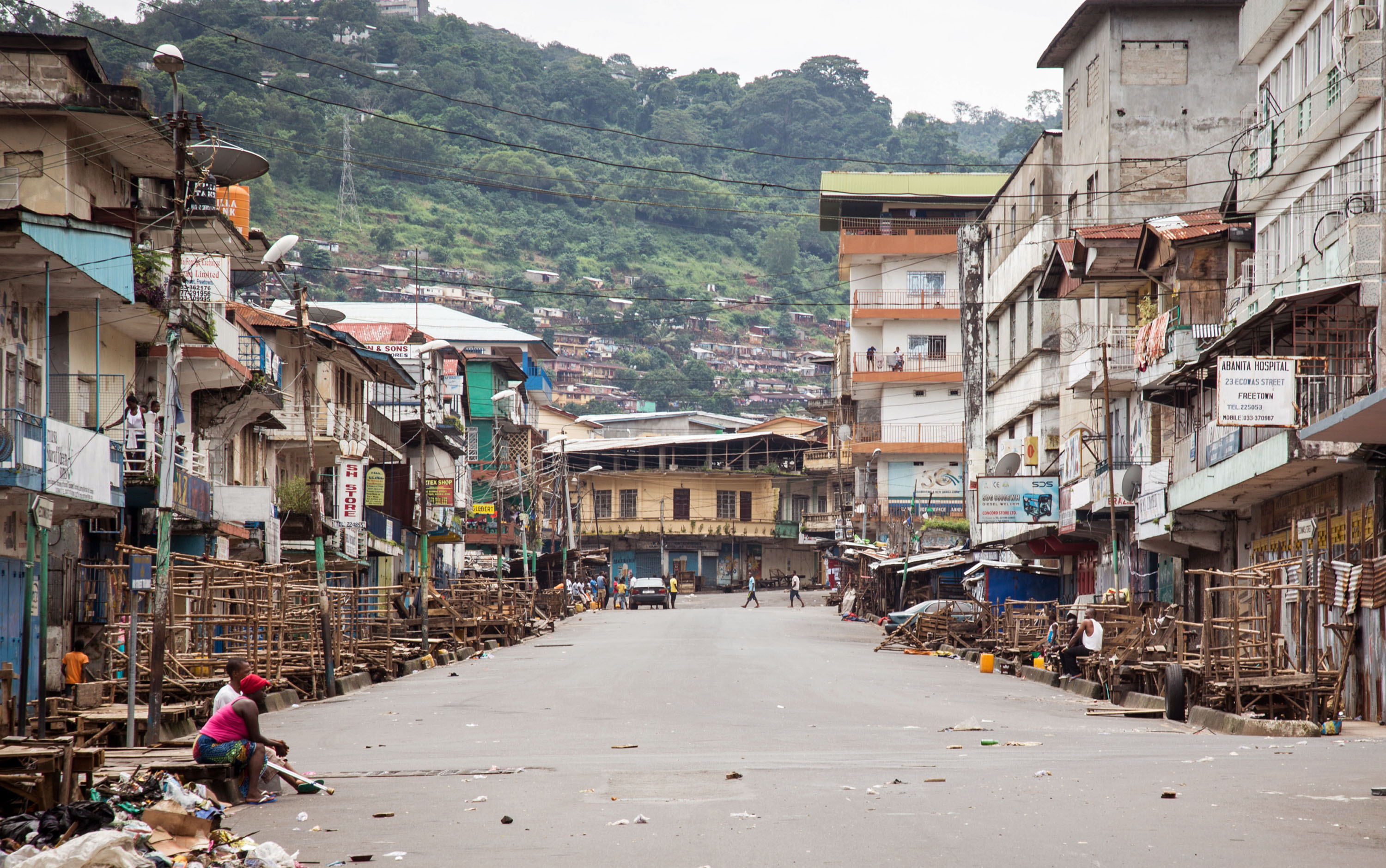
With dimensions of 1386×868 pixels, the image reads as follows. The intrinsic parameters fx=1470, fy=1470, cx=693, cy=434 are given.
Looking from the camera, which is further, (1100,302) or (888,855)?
(1100,302)

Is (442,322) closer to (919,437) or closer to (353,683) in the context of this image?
(919,437)

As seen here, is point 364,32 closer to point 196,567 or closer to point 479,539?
point 479,539

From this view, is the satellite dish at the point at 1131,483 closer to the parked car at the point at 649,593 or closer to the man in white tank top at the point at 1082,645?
the man in white tank top at the point at 1082,645

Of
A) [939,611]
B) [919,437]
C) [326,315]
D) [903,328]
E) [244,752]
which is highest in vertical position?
[903,328]

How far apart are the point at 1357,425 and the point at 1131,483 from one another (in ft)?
49.3

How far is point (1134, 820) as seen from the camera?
11.2 m

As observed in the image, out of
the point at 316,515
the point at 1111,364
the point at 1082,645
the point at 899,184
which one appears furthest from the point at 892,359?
the point at 1082,645

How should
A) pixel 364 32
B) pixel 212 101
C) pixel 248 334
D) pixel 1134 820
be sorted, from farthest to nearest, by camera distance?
pixel 364 32, pixel 212 101, pixel 248 334, pixel 1134 820

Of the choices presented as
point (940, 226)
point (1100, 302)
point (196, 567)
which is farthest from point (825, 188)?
point (196, 567)

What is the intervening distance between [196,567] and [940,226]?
6613 cm

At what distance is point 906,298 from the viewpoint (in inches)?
3322

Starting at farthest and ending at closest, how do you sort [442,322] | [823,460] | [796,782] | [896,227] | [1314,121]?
[823,460], [442,322], [896,227], [1314,121], [796,782]

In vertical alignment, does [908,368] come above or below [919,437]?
above

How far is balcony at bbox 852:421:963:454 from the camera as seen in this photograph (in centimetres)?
8144
